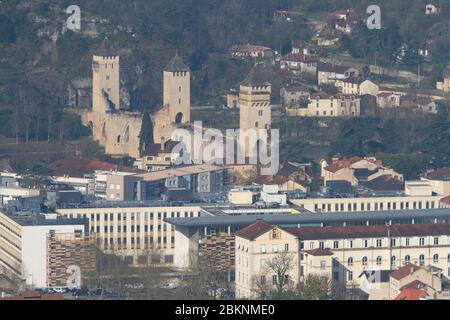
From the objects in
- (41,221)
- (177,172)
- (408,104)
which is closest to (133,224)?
(41,221)

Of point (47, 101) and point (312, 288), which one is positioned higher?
point (47, 101)

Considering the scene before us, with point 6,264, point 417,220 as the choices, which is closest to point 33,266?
point 6,264

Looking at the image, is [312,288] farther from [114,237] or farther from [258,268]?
[114,237]

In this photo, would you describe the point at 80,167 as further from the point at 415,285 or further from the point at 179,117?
the point at 415,285

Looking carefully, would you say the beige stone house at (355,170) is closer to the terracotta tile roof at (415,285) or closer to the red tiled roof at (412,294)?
the terracotta tile roof at (415,285)

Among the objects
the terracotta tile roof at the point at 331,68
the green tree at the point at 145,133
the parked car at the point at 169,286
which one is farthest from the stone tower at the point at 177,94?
the parked car at the point at 169,286

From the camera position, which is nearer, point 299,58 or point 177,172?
point 177,172
